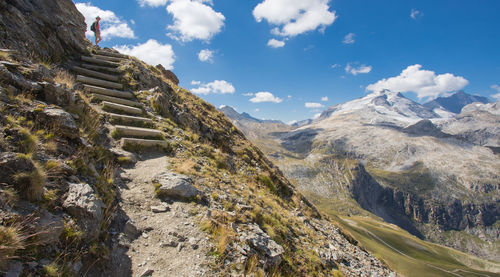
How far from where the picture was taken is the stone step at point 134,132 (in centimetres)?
1170

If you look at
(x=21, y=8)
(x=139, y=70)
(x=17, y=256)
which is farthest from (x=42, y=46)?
(x=17, y=256)

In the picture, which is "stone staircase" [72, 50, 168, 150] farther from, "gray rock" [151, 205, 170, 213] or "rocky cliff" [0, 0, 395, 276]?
"gray rock" [151, 205, 170, 213]

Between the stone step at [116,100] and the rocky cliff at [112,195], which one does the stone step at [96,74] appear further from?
the stone step at [116,100]

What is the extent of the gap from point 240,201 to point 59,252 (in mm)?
6704

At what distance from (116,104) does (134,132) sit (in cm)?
316

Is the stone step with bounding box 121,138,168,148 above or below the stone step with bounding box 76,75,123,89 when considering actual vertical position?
below

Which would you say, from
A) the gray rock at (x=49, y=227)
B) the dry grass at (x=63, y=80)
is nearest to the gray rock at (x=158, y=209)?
the gray rock at (x=49, y=227)

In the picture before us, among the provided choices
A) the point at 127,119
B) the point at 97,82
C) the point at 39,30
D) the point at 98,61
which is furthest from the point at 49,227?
the point at 98,61

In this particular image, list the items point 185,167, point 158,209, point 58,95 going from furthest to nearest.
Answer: point 185,167 < point 58,95 < point 158,209

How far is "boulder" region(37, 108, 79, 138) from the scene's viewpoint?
279 inches

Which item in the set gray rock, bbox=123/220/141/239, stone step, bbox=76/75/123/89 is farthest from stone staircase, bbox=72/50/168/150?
gray rock, bbox=123/220/141/239

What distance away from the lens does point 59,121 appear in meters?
7.27

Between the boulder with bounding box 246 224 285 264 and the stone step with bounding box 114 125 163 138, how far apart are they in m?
7.92

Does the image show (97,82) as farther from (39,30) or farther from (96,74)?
(39,30)
